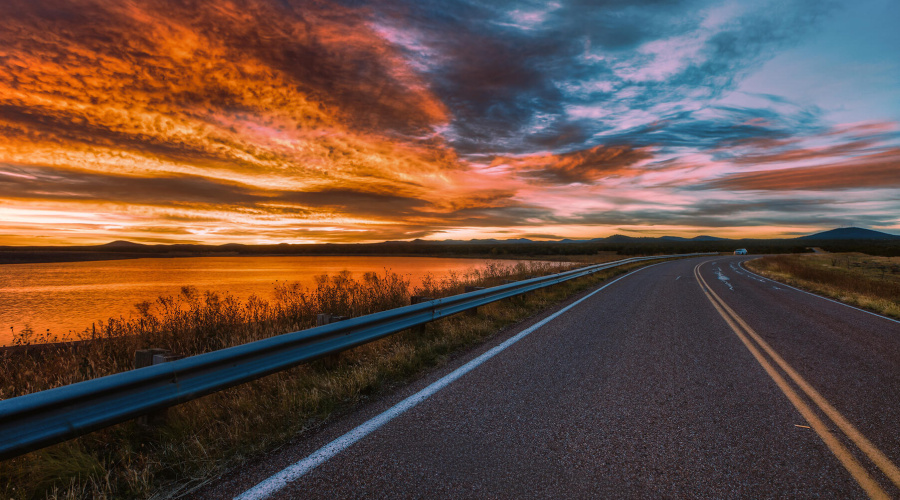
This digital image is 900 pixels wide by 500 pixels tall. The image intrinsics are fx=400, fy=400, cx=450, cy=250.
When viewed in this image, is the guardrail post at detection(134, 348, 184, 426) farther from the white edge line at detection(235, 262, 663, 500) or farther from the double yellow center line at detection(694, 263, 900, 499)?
the double yellow center line at detection(694, 263, 900, 499)

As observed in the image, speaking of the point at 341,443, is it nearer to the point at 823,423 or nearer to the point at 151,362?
the point at 151,362

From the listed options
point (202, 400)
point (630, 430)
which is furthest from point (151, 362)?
point (630, 430)

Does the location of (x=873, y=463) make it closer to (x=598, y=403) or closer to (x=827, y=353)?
(x=598, y=403)

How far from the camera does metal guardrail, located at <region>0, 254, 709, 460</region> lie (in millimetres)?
2209

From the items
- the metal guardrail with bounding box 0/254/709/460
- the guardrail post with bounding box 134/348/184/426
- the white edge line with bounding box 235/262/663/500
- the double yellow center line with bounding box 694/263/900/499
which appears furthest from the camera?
the guardrail post with bounding box 134/348/184/426

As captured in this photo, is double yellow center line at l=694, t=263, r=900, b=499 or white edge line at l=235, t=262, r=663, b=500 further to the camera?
double yellow center line at l=694, t=263, r=900, b=499

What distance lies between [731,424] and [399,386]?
3.12m

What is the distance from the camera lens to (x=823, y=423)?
3.43 m

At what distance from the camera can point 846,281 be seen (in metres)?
17.5

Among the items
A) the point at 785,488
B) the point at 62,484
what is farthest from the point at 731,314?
the point at 62,484

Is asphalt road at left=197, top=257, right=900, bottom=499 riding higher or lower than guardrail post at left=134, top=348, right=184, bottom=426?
lower

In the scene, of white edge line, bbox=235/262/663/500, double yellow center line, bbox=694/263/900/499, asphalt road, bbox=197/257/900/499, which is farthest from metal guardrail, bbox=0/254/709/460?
double yellow center line, bbox=694/263/900/499

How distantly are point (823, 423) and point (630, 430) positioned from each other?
5.68ft

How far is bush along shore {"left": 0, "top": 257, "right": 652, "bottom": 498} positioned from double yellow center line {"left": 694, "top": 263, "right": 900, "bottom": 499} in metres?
3.74
